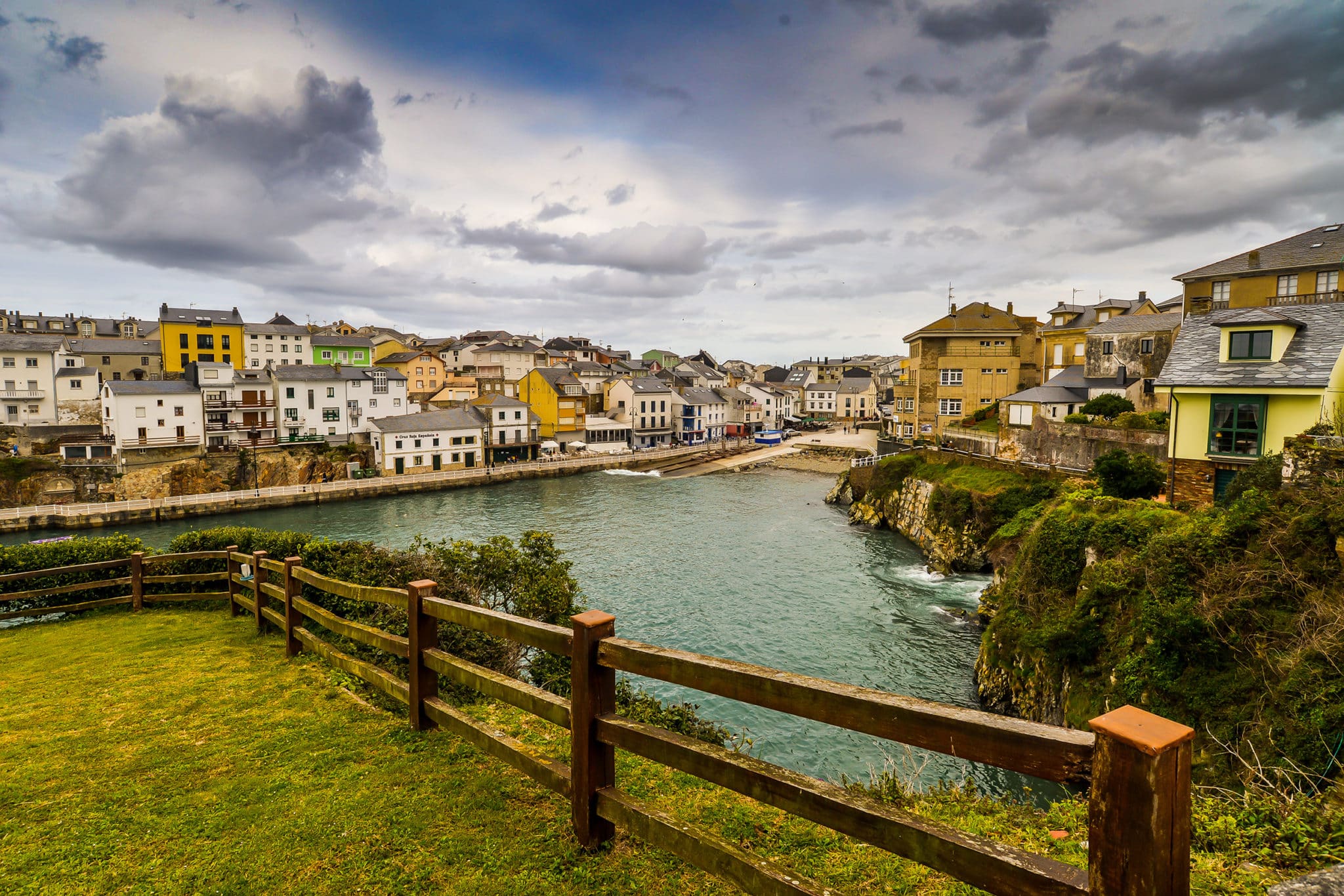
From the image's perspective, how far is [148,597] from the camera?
35.6 feet

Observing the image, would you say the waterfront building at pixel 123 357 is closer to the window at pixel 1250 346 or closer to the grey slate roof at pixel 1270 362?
the grey slate roof at pixel 1270 362

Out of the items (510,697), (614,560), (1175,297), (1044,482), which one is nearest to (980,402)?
(1044,482)

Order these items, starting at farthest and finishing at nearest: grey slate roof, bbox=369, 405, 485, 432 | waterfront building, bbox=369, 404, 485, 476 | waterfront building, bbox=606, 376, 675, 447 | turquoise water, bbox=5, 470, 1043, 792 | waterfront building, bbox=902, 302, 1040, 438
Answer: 1. waterfront building, bbox=606, 376, 675, 447
2. grey slate roof, bbox=369, 405, 485, 432
3. waterfront building, bbox=369, 404, 485, 476
4. waterfront building, bbox=902, 302, 1040, 438
5. turquoise water, bbox=5, 470, 1043, 792

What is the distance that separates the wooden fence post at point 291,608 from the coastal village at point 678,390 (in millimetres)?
19940

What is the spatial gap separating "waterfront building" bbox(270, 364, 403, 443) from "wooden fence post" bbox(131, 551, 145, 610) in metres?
50.7

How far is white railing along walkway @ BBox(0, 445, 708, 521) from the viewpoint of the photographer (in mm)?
40000

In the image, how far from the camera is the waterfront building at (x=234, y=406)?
52750 mm

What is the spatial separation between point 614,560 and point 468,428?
3510 cm

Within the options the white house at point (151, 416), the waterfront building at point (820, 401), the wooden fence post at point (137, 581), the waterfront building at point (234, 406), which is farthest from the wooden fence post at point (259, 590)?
the waterfront building at point (820, 401)

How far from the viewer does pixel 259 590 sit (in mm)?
8461

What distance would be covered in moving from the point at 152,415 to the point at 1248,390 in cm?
6584

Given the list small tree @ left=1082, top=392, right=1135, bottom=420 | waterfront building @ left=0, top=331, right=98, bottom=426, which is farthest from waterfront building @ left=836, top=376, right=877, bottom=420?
waterfront building @ left=0, top=331, right=98, bottom=426

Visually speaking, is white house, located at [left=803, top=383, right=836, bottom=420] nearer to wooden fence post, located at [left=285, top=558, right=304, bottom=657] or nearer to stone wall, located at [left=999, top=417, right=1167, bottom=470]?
stone wall, located at [left=999, top=417, right=1167, bottom=470]

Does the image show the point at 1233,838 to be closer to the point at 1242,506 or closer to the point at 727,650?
the point at 1242,506
